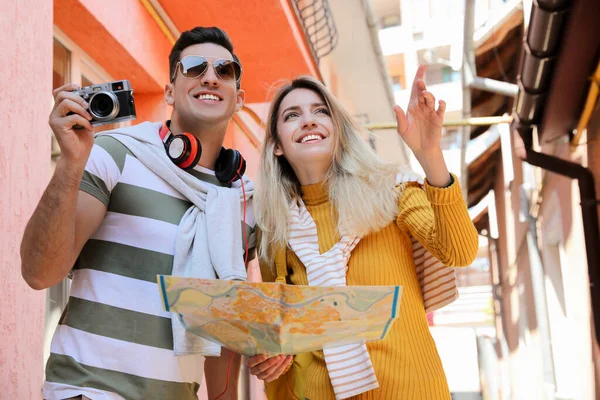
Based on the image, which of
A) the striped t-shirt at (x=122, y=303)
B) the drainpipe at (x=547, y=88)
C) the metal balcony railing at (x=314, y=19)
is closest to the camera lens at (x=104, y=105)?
the striped t-shirt at (x=122, y=303)

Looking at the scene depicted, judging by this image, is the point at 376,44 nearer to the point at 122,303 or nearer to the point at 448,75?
the point at 122,303

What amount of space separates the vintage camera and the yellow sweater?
90 centimetres

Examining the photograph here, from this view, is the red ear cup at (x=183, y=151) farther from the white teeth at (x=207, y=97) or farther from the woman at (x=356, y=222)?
the woman at (x=356, y=222)

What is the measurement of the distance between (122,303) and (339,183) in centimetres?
98

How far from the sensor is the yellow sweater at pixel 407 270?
251 cm

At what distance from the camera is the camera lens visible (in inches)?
89.0

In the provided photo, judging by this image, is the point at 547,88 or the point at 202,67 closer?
the point at 202,67

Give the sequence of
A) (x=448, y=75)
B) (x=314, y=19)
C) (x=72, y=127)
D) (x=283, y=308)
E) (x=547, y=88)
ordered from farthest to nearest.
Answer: (x=448, y=75) → (x=314, y=19) → (x=547, y=88) → (x=72, y=127) → (x=283, y=308)

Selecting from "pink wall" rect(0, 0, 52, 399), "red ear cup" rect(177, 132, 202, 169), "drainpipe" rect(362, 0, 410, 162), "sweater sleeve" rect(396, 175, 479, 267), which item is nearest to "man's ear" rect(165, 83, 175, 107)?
"red ear cup" rect(177, 132, 202, 169)

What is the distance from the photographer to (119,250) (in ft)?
8.20

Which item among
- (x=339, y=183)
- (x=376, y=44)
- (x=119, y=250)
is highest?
(x=376, y=44)

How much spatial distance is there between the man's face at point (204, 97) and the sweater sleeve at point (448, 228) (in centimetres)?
92

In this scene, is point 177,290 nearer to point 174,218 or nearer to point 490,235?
point 174,218

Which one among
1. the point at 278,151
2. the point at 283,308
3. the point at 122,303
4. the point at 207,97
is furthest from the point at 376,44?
the point at 283,308
